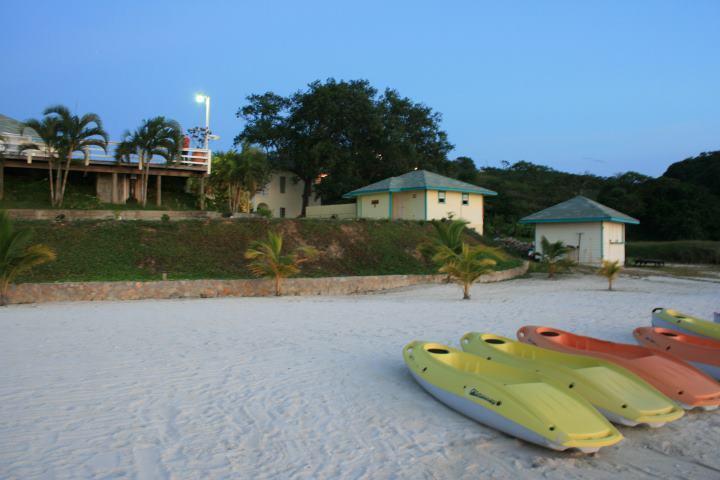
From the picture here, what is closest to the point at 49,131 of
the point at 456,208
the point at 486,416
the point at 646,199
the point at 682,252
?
the point at 456,208

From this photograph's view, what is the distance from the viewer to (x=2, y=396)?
232 inches

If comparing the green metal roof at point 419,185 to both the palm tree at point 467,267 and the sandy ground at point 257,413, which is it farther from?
the sandy ground at point 257,413

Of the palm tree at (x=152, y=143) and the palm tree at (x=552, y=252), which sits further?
the palm tree at (x=152, y=143)

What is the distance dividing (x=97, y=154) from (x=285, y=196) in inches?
604

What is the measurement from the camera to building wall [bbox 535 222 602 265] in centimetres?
2761

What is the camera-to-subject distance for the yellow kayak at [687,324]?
9.34 metres

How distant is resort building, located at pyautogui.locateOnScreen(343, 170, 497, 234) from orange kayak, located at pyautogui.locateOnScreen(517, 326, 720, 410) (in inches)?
845

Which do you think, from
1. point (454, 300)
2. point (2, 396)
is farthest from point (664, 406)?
point (454, 300)

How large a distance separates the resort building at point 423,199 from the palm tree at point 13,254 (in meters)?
19.0

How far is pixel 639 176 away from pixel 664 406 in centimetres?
5542

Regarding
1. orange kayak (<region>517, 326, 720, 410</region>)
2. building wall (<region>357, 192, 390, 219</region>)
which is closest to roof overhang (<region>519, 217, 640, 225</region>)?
building wall (<region>357, 192, 390, 219</region>)

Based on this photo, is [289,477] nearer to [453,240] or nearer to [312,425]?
[312,425]

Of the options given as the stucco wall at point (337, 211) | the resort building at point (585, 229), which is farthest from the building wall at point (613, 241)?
the stucco wall at point (337, 211)

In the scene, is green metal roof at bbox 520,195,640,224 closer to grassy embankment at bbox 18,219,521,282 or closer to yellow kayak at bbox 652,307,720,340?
grassy embankment at bbox 18,219,521,282
